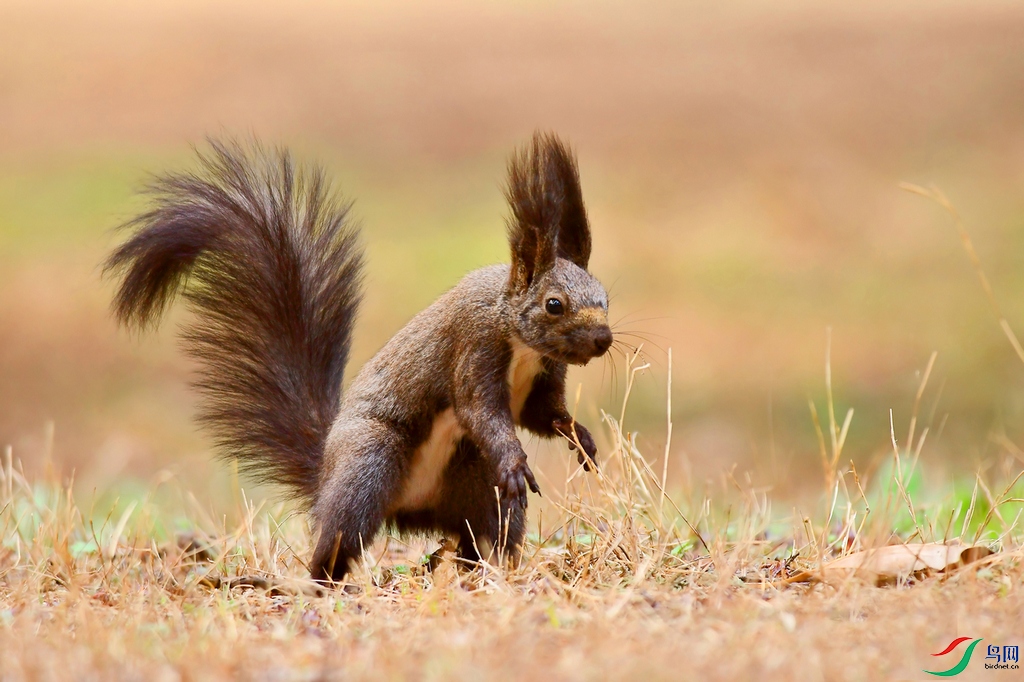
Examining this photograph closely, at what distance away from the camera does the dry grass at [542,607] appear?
236cm

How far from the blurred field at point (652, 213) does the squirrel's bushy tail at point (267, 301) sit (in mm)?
434

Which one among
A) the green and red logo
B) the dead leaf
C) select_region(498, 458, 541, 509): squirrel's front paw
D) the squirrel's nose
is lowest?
the dead leaf

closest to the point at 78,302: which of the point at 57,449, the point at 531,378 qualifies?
the point at 57,449

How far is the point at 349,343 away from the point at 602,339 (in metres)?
1.22

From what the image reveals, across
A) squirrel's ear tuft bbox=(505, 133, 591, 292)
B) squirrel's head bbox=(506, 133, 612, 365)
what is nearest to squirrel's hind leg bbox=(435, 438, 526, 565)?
squirrel's head bbox=(506, 133, 612, 365)

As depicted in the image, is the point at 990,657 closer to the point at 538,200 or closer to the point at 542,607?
the point at 542,607

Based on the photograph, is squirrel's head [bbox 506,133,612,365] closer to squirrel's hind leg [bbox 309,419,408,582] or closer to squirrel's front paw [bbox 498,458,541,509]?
squirrel's front paw [bbox 498,458,541,509]

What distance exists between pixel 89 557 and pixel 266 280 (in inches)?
48.4

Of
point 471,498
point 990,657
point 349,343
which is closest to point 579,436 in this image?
point 471,498

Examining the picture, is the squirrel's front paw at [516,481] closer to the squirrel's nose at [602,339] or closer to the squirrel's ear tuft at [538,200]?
the squirrel's nose at [602,339]

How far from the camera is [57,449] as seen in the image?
9727mm

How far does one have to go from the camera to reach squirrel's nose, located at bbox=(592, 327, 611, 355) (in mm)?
3557

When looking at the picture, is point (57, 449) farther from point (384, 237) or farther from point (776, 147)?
point (776, 147)

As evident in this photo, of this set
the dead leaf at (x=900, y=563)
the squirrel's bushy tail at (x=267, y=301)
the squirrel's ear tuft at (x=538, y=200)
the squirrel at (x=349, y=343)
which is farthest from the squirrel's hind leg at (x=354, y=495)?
the dead leaf at (x=900, y=563)
